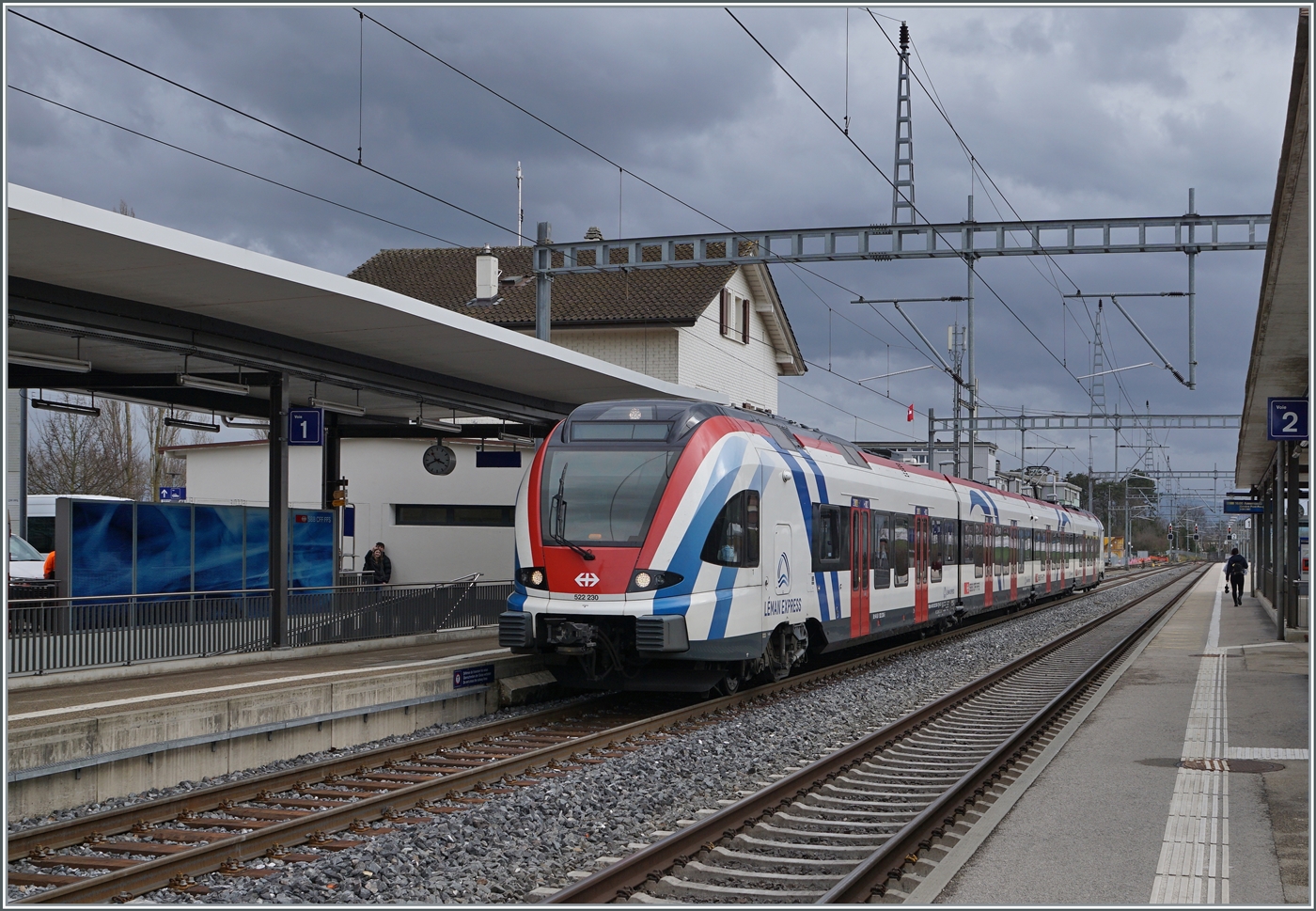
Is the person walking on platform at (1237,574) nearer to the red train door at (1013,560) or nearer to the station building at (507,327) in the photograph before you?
the red train door at (1013,560)

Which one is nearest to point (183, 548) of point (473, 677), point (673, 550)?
point (473, 677)

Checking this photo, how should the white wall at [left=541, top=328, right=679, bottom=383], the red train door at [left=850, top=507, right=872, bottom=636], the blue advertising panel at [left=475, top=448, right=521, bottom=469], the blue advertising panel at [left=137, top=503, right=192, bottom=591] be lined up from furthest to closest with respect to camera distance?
the white wall at [left=541, top=328, right=679, bottom=383]
the blue advertising panel at [left=475, top=448, right=521, bottom=469]
the red train door at [left=850, top=507, right=872, bottom=636]
the blue advertising panel at [left=137, top=503, right=192, bottom=591]

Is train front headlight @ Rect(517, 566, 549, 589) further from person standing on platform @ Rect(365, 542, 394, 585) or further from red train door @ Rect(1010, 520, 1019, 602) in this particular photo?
red train door @ Rect(1010, 520, 1019, 602)

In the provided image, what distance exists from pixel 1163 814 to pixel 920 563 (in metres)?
12.7

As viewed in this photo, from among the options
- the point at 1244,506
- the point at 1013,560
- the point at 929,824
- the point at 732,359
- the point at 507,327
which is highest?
the point at 507,327

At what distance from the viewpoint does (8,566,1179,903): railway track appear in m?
6.85

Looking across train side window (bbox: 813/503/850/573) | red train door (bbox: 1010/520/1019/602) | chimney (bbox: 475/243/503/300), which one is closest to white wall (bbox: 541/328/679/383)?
chimney (bbox: 475/243/503/300)

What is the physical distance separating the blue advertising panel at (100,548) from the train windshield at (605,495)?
17.3ft

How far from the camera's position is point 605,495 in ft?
42.1

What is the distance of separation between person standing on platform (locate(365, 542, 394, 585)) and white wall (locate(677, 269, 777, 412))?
10.6 m

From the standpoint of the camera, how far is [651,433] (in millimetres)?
13125

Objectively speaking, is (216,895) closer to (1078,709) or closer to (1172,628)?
(1078,709)

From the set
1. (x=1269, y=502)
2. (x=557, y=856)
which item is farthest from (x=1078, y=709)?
(x=1269, y=502)

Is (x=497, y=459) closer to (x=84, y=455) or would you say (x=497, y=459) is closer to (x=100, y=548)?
(x=100, y=548)
